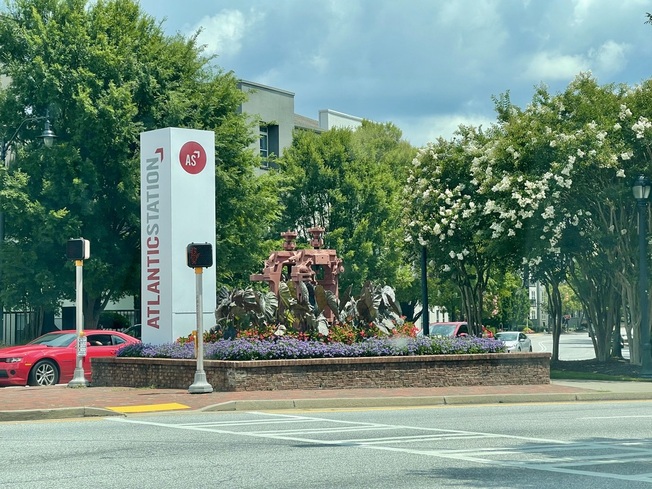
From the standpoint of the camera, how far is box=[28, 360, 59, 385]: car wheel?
24992 millimetres

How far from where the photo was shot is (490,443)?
42.6 ft

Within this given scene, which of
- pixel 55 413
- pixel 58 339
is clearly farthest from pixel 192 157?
pixel 55 413

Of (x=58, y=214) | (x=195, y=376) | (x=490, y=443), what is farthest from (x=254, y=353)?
(x=58, y=214)

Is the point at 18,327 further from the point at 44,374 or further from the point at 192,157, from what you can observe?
the point at 192,157

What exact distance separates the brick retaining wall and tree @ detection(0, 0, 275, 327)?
13.2 m

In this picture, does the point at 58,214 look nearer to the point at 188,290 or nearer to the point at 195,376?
the point at 188,290

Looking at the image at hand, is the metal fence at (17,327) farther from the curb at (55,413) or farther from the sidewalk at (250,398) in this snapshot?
the curb at (55,413)

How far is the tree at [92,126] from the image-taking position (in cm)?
3553

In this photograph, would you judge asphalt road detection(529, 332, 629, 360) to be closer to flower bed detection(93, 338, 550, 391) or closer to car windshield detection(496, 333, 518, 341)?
car windshield detection(496, 333, 518, 341)

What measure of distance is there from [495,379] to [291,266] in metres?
7.41

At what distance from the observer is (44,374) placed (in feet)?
82.9

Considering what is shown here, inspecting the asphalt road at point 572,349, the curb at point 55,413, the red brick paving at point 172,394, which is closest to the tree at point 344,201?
the asphalt road at point 572,349

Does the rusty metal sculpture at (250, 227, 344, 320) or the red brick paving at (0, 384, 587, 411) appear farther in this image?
the rusty metal sculpture at (250, 227, 344, 320)

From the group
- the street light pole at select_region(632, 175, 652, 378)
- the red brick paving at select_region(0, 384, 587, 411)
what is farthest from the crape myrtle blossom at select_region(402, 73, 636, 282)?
the red brick paving at select_region(0, 384, 587, 411)
